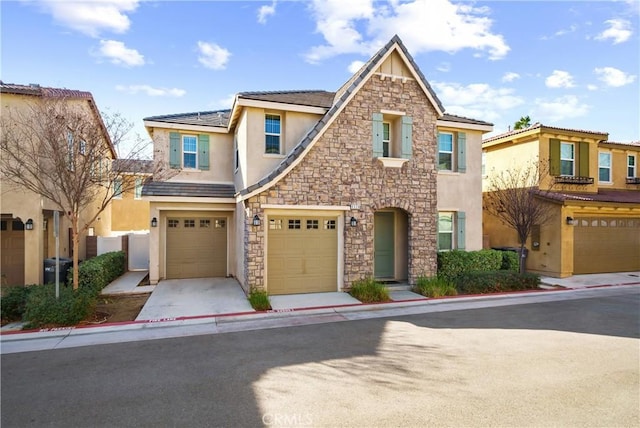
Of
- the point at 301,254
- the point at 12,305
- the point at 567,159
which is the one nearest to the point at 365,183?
the point at 301,254

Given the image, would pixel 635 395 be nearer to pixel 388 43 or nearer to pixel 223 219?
pixel 388 43

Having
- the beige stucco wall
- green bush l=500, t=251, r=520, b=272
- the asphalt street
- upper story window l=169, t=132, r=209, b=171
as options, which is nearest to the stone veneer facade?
the beige stucco wall

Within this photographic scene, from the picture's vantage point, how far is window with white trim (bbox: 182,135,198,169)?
1488 centimetres

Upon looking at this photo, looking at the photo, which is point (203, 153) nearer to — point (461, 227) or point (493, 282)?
point (461, 227)

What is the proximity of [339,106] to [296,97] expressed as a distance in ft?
8.78

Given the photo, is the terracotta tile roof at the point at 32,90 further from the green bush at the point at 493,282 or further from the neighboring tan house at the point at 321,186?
the green bush at the point at 493,282

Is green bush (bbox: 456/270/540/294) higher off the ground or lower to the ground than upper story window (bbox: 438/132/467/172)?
lower

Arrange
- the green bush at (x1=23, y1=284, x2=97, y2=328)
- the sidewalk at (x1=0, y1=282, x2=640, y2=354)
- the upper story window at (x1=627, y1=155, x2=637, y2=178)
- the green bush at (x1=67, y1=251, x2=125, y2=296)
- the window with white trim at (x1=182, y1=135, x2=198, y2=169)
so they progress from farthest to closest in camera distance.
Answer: the upper story window at (x1=627, y1=155, x2=637, y2=178)
the window with white trim at (x1=182, y1=135, x2=198, y2=169)
the green bush at (x1=67, y1=251, x2=125, y2=296)
the green bush at (x1=23, y1=284, x2=97, y2=328)
the sidewalk at (x1=0, y1=282, x2=640, y2=354)

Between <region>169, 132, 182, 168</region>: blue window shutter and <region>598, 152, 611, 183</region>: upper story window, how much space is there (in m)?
22.6

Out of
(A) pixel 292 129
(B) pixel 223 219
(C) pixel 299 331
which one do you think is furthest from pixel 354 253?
(B) pixel 223 219

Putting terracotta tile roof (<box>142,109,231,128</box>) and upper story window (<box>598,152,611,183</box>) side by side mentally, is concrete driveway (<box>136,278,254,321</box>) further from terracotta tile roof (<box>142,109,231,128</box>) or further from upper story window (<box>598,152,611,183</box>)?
upper story window (<box>598,152,611,183</box>)

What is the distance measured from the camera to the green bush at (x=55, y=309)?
8.67 meters

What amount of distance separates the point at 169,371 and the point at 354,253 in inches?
285

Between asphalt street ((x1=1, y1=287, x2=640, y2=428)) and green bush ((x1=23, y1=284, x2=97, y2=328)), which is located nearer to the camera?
asphalt street ((x1=1, y1=287, x2=640, y2=428))
